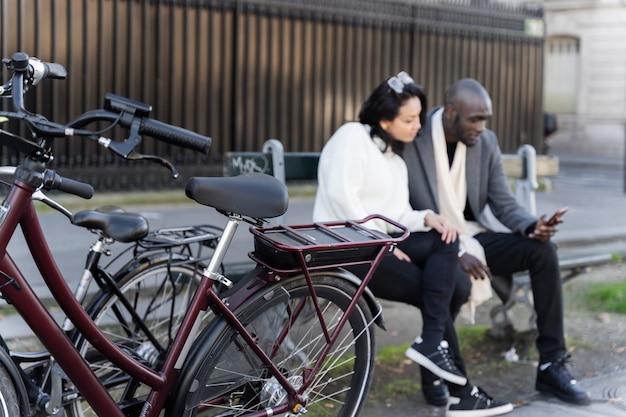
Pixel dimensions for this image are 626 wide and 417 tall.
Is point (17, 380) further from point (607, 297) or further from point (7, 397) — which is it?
point (607, 297)

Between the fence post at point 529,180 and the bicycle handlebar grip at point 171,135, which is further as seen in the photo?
the fence post at point 529,180

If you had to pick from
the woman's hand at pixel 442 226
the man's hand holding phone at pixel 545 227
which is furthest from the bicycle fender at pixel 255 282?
the man's hand holding phone at pixel 545 227

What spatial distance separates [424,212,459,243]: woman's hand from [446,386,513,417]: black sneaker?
693 millimetres

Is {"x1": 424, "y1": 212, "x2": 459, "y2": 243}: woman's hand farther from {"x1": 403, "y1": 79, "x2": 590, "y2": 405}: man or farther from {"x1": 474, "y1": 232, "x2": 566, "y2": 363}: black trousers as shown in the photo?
{"x1": 474, "y1": 232, "x2": 566, "y2": 363}: black trousers

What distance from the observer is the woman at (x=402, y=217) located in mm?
3990

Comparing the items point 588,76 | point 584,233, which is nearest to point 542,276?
point 584,233

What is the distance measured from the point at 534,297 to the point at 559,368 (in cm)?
37

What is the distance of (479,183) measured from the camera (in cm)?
475

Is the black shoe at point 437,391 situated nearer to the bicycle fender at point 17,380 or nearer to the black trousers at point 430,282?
the black trousers at point 430,282

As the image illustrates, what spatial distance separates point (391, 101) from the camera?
4.28 meters

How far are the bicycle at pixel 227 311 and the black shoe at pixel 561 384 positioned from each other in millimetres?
1227

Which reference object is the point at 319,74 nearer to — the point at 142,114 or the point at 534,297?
the point at 534,297

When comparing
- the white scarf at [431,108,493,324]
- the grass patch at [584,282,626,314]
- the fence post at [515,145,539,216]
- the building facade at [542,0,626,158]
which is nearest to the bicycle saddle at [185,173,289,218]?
the white scarf at [431,108,493,324]

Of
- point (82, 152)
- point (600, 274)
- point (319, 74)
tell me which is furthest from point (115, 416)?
point (319, 74)
